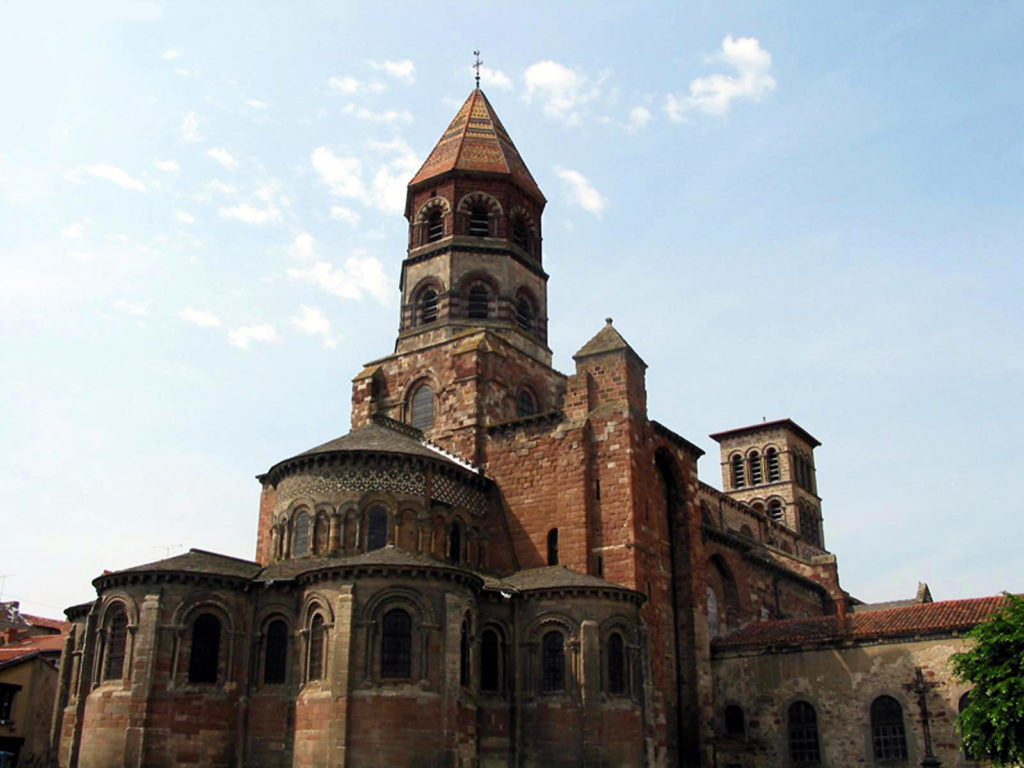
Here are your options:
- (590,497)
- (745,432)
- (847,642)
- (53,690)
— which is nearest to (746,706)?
(847,642)

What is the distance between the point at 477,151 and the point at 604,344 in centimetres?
1263

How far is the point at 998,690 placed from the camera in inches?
923

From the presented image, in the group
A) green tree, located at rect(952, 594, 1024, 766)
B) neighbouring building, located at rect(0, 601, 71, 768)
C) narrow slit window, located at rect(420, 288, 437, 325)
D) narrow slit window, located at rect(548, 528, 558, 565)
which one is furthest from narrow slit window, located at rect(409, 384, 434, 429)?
green tree, located at rect(952, 594, 1024, 766)

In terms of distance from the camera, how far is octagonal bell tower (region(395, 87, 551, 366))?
39656 mm

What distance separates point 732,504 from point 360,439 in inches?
1040

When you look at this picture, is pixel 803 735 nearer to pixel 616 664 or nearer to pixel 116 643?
pixel 616 664

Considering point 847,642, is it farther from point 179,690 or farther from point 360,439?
point 179,690

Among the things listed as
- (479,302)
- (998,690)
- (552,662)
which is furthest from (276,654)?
(998,690)

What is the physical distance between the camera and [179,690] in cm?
2645

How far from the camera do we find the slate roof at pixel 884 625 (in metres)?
30.3

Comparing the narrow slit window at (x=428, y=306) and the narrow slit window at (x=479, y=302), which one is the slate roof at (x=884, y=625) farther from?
the narrow slit window at (x=428, y=306)

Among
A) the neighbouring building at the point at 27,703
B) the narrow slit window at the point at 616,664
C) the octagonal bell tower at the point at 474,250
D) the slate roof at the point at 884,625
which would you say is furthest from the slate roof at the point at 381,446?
the neighbouring building at the point at 27,703

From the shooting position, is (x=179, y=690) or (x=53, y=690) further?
(x=53, y=690)

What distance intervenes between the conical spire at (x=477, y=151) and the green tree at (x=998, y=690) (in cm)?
2537
